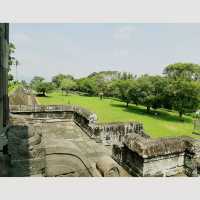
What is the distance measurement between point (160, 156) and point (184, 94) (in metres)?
28.4

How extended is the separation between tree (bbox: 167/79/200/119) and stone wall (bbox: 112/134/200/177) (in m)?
27.8

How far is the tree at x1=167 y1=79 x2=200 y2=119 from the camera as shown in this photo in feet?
99.3

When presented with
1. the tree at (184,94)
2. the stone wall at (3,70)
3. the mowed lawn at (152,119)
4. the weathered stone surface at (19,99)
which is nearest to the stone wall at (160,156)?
the stone wall at (3,70)

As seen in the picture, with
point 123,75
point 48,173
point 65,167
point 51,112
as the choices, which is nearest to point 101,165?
point 65,167

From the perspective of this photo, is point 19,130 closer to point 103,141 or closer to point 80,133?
point 103,141

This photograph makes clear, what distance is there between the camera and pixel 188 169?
15.6ft

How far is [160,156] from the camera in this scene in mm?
4473

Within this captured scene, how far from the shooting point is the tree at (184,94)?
30281mm

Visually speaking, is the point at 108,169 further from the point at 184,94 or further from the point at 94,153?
the point at 184,94

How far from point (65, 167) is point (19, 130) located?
1.30 meters

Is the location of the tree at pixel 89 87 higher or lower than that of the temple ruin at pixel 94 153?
higher

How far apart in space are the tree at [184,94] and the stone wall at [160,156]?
91.2 feet

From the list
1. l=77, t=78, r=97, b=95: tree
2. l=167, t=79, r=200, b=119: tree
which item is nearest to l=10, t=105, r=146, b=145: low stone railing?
l=167, t=79, r=200, b=119: tree

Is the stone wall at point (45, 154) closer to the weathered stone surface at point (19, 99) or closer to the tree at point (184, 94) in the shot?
the weathered stone surface at point (19, 99)
